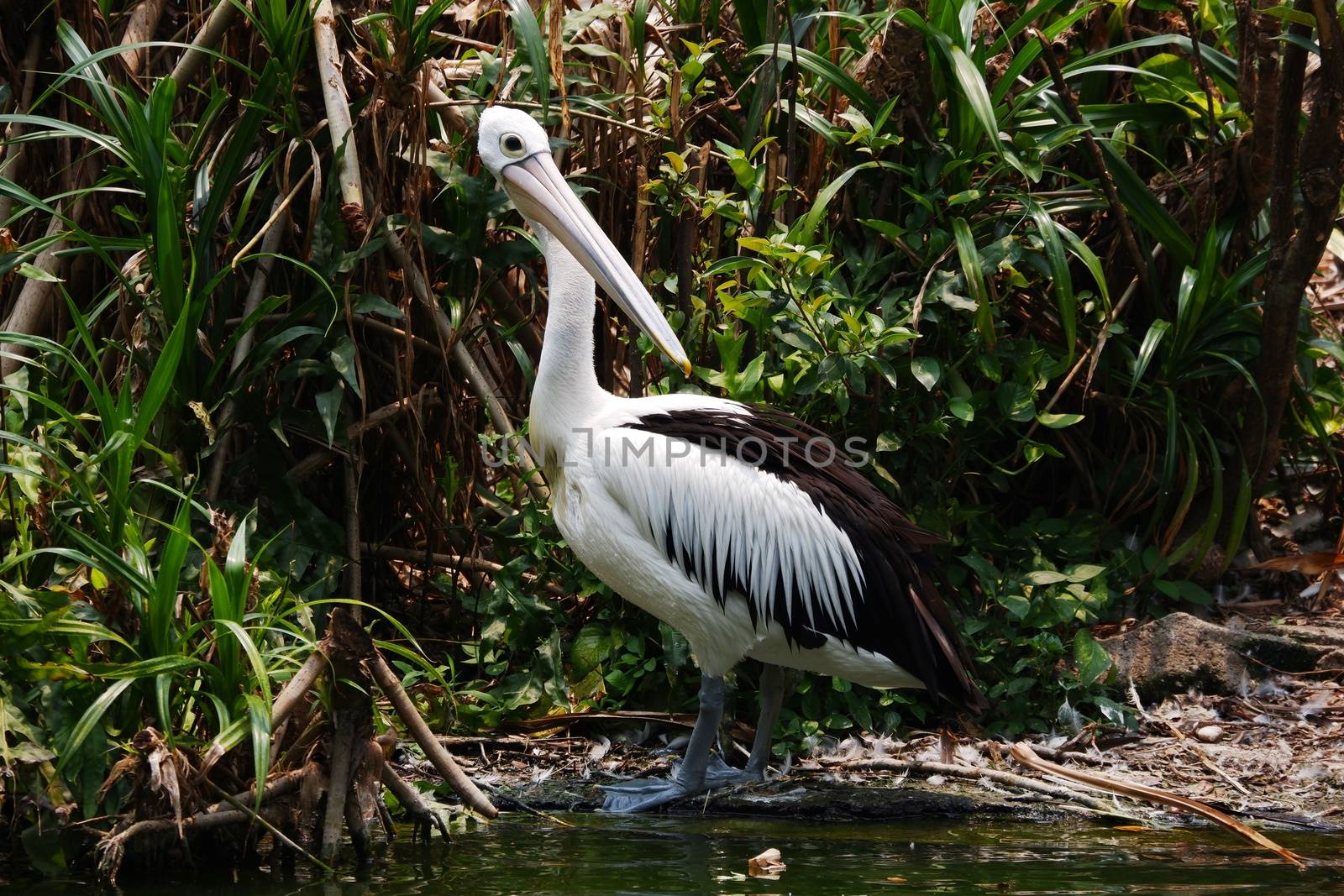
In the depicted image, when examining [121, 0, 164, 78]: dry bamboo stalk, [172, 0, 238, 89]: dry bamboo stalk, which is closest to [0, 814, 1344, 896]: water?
[172, 0, 238, 89]: dry bamboo stalk

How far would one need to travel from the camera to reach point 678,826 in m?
3.85

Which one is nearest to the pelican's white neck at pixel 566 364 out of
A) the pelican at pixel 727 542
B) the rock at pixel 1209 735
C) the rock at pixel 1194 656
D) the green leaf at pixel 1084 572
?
the pelican at pixel 727 542

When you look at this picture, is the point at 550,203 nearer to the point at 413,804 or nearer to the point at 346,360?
the point at 346,360

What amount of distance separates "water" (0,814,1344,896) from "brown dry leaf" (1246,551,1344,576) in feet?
6.08

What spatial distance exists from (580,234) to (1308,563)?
313 cm

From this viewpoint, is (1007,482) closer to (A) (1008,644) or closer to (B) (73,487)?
(A) (1008,644)

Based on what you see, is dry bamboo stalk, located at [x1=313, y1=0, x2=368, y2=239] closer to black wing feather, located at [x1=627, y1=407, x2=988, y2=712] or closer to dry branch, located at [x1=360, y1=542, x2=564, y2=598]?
dry branch, located at [x1=360, y1=542, x2=564, y2=598]

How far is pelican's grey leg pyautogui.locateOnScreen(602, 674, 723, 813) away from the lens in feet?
13.3

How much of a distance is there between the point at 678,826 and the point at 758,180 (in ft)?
7.31

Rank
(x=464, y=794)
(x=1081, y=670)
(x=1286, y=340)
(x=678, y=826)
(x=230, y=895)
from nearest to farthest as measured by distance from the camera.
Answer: (x=230, y=895)
(x=464, y=794)
(x=678, y=826)
(x=1081, y=670)
(x=1286, y=340)

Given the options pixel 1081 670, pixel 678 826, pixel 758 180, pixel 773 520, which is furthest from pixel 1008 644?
pixel 758 180

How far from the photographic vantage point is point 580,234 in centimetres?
428

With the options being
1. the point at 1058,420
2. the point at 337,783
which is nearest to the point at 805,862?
the point at 337,783

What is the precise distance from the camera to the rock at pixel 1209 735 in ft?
14.6
